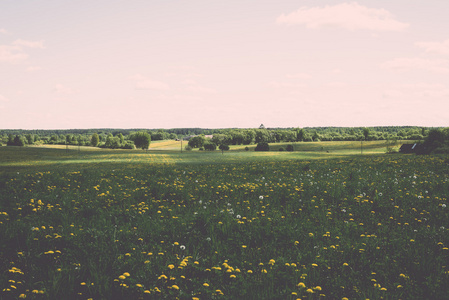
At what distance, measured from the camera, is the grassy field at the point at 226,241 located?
500 cm

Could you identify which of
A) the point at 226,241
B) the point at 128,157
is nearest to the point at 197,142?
the point at 128,157

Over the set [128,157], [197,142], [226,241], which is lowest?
[128,157]

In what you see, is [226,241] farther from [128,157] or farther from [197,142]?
[197,142]

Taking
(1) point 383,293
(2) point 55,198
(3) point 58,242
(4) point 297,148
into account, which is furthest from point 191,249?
(4) point 297,148

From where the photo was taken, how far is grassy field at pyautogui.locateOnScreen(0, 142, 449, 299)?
16.4 ft

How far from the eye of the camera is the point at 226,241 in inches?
273

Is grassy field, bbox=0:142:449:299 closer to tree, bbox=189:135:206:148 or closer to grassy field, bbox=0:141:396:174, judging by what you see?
grassy field, bbox=0:141:396:174

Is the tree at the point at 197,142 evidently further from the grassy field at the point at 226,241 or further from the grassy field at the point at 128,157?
the grassy field at the point at 226,241

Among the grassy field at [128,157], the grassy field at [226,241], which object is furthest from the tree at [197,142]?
the grassy field at [226,241]

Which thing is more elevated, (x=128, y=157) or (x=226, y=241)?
(x=226, y=241)

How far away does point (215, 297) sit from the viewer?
474 cm

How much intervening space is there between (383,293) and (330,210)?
180 inches

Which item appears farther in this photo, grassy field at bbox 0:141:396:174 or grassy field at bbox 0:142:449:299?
grassy field at bbox 0:141:396:174

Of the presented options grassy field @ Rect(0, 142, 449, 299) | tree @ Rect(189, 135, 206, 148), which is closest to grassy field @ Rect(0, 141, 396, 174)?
grassy field @ Rect(0, 142, 449, 299)
